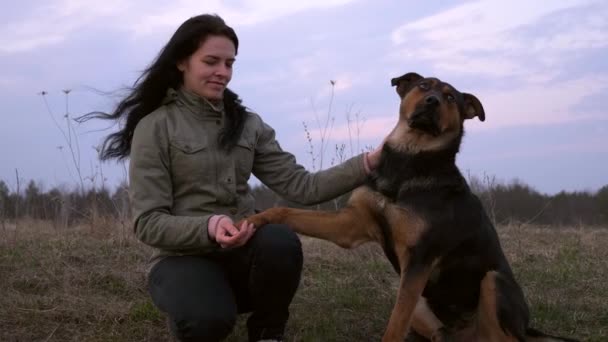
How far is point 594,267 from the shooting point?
674 centimetres

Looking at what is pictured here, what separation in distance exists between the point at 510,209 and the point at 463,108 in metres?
12.5

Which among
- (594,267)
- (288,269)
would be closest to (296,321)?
(288,269)

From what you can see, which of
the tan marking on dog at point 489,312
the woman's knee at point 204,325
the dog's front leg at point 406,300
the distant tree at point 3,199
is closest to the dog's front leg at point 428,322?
the tan marking on dog at point 489,312

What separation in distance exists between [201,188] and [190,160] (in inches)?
7.2

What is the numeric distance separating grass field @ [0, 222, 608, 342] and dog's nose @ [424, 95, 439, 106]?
1.73 meters

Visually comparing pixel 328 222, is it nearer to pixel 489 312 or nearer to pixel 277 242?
pixel 277 242

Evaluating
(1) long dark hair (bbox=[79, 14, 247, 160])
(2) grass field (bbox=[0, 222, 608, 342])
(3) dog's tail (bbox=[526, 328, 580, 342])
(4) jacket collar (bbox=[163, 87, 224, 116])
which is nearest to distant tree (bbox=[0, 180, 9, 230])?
(2) grass field (bbox=[0, 222, 608, 342])

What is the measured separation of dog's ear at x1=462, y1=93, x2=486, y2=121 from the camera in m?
4.35

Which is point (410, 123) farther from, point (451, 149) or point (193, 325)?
point (193, 325)

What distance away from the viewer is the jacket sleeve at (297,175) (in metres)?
4.34

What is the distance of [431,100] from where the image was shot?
412cm

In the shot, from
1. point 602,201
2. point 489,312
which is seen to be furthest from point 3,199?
point 602,201

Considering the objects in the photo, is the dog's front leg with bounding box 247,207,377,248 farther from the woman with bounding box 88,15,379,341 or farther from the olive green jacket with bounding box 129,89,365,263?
the olive green jacket with bounding box 129,89,365,263

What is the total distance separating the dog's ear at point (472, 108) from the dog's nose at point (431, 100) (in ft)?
1.07
